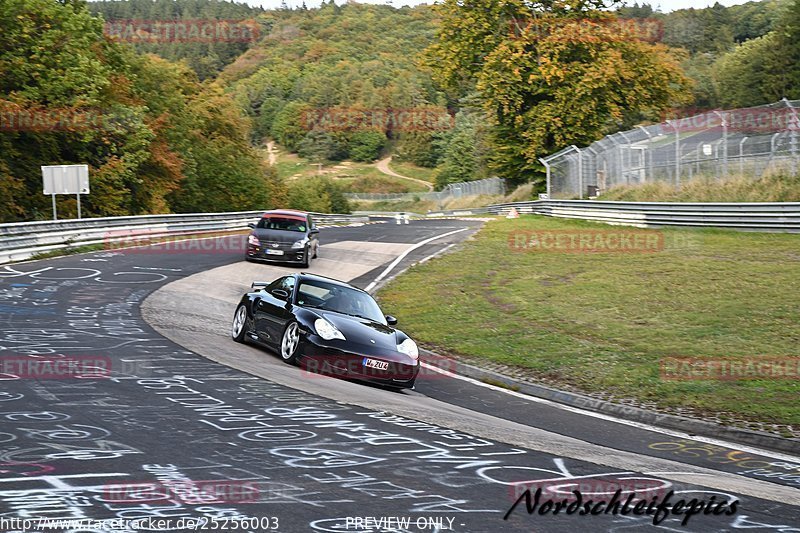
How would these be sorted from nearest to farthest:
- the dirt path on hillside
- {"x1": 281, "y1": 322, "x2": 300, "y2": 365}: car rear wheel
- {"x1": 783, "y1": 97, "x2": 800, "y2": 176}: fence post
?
{"x1": 281, "y1": 322, "x2": 300, "y2": 365}: car rear wheel < {"x1": 783, "y1": 97, "x2": 800, "y2": 176}: fence post < the dirt path on hillside

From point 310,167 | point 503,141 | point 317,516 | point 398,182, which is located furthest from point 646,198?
point 310,167

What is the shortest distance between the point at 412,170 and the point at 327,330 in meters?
155

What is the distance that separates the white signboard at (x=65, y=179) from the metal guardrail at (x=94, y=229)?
1.55 meters

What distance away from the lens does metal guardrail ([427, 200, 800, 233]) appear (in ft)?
85.3

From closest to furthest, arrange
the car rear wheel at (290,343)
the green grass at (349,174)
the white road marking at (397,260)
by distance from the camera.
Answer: the car rear wheel at (290,343)
the white road marking at (397,260)
the green grass at (349,174)

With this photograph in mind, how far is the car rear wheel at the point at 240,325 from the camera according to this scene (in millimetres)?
14266

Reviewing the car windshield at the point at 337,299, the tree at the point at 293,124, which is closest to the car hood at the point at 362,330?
the car windshield at the point at 337,299

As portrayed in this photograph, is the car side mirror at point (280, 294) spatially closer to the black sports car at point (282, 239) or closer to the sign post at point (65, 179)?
the black sports car at point (282, 239)

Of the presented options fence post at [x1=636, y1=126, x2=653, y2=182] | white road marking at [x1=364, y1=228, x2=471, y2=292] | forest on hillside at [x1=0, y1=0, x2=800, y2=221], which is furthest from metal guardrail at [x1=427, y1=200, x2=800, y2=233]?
forest on hillside at [x1=0, y1=0, x2=800, y2=221]

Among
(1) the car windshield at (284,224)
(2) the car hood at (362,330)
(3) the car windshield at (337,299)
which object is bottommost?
(2) the car hood at (362,330)

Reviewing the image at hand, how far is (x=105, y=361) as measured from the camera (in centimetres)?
1107

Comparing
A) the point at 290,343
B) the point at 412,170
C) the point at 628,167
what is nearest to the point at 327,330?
the point at 290,343

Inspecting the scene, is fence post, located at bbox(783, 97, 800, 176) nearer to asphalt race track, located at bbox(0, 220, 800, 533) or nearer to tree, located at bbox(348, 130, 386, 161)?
asphalt race track, located at bbox(0, 220, 800, 533)

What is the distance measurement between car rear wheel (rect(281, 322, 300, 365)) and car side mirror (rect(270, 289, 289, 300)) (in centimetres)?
81
